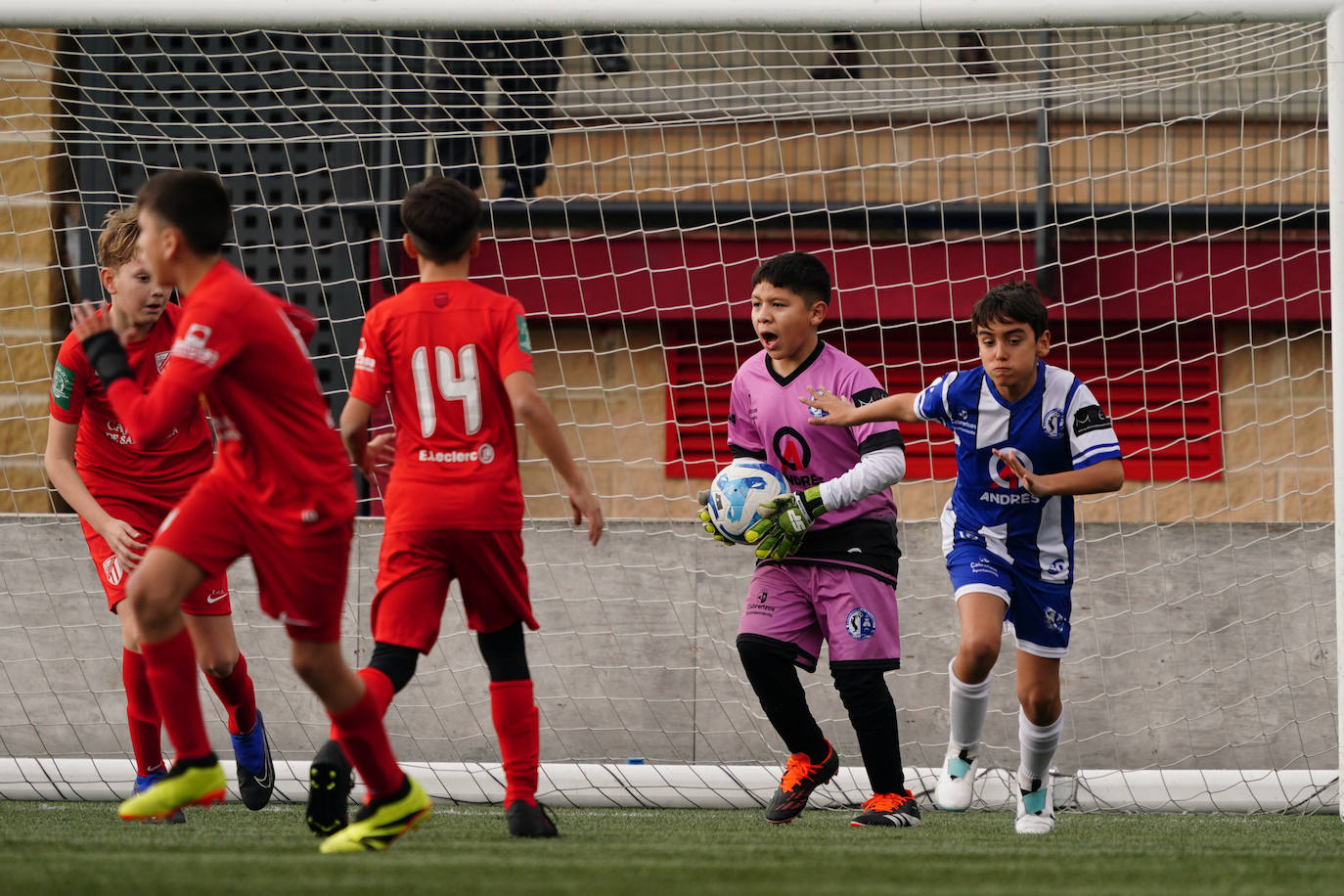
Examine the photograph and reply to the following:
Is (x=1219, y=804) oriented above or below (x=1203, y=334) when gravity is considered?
below

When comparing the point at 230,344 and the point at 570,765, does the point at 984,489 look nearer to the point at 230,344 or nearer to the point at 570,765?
the point at 570,765

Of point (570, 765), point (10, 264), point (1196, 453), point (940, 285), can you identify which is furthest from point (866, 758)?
point (10, 264)

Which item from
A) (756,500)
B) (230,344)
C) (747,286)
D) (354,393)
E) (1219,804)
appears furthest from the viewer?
(747,286)

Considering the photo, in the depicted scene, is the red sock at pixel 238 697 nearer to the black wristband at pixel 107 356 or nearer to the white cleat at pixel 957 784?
the black wristband at pixel 107 356

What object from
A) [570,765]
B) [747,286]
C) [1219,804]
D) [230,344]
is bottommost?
[1219,804]

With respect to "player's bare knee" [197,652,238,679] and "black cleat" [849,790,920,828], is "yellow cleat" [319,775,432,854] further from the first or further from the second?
"black cleat" [849,790,920,828]

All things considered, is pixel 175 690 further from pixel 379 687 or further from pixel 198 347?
pixel 198 347

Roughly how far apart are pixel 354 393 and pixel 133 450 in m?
1.21

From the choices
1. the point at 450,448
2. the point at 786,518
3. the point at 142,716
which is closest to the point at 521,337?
the point at 450,448

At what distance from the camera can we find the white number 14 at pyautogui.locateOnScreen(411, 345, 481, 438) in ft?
11.2

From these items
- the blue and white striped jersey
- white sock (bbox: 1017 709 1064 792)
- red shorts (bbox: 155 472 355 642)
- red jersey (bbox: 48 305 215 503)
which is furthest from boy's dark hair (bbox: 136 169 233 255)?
white sock (bbox: 1017 709 1064 792)

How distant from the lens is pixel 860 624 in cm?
438

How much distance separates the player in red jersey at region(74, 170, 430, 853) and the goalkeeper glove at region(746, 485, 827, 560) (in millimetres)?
1538

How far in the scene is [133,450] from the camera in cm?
436
